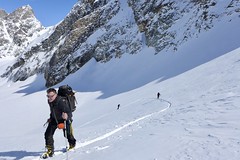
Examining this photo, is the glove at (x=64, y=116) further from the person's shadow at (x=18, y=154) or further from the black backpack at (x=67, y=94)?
the person's shadow at (x=18, y=154)

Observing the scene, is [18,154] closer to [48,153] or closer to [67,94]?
[48,153]

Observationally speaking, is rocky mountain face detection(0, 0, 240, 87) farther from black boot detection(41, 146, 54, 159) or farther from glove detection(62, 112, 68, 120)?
black boot detection(41, 146, 54, 159)

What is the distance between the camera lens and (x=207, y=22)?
38.9 m

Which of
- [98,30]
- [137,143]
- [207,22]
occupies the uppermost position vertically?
[98,30]

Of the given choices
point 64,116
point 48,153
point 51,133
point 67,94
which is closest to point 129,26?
point 67,94

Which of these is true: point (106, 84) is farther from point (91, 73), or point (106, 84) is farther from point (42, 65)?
point (42, 65)

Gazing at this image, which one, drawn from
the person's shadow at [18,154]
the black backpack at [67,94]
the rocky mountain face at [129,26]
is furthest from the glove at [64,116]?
the rocky mountain face at [129,26]

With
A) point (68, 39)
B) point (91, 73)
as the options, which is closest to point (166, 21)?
point (91, 73)

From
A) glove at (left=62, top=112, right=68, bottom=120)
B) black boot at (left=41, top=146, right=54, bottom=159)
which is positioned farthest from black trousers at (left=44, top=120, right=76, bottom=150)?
glove at (left=62, top=112, right=68, bottom=120)

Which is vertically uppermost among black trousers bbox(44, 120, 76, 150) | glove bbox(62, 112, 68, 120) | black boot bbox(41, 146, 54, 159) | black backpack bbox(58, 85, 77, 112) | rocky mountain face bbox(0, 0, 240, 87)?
rocky mountain face bbox(0, 0, 240, 87)

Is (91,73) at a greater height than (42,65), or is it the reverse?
(42,65)

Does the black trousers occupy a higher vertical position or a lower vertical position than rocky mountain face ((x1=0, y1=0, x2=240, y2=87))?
lower

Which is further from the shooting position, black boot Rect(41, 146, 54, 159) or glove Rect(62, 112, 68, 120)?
glove Rect(62, 112, 68, 120)

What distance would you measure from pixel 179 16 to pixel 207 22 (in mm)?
6458
